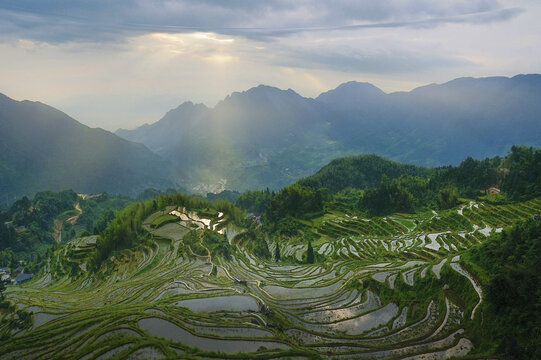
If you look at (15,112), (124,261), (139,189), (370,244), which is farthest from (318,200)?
(15,112)

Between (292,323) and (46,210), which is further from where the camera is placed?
(46,210)

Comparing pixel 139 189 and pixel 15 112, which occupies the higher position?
pixel 15 112

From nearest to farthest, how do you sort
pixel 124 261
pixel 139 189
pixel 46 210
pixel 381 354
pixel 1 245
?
1. pixel 381 354
2. pixel 124 261
3. pixel 1 245
4. pixel 46 210
5. pixel 139 189

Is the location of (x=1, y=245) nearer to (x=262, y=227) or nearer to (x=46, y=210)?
(x=46, y=210)

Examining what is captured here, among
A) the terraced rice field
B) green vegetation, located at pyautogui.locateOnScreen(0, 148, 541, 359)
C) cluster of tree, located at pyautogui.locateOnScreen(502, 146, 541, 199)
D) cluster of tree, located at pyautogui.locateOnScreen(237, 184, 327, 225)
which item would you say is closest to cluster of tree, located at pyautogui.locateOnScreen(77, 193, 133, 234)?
cluster of tree, located at pyautogui.locateOnScreen(237, 184, 327, 225)

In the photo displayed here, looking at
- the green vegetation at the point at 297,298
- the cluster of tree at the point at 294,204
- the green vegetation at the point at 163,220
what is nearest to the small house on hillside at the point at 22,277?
the green vegetation at the point at 297,298

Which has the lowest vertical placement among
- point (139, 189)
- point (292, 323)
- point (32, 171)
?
point (139, 189)

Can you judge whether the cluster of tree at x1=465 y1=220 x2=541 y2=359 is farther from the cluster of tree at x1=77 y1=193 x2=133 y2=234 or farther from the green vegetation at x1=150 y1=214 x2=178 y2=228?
the cluster of tree at x1=77 y1=193 x2=133 y2=234
